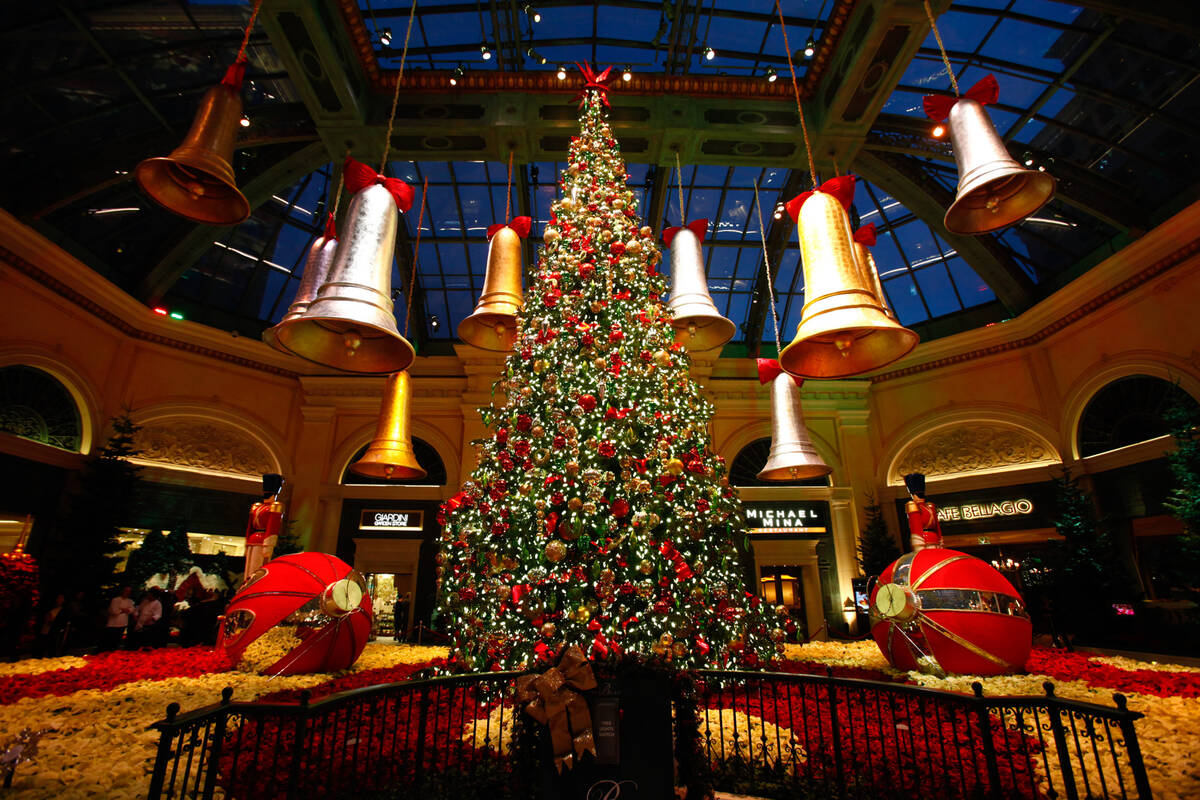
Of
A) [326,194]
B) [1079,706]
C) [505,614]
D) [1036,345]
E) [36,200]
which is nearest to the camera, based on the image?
[1079,706]

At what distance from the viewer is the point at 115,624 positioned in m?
9.88

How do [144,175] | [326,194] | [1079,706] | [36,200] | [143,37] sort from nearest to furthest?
1. [1079,706]
2. [144,175]
3. [143,37]
4. [36,200]
5. [326,194]

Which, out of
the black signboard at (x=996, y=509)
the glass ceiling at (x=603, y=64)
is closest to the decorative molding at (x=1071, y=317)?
the glass ceiling at (x=603, y=64)

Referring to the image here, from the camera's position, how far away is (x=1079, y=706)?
3658 mm

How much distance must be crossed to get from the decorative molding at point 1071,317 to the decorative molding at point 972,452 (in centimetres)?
190

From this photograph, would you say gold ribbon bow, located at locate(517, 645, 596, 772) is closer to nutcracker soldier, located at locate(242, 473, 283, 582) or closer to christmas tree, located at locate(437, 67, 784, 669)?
christmas tree, located at locate(437, 67, 784, 669)

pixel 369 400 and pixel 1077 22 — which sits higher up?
pixel 1077 22

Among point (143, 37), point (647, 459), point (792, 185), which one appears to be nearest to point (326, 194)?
point (143, 37)

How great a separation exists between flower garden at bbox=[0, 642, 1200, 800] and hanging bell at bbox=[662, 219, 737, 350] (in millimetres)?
3709

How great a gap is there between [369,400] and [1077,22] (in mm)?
18430

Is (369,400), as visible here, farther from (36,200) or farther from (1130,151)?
(1130,151)

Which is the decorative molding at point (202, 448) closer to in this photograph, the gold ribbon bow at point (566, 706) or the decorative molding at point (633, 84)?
the decorative molding at point (633, 84)

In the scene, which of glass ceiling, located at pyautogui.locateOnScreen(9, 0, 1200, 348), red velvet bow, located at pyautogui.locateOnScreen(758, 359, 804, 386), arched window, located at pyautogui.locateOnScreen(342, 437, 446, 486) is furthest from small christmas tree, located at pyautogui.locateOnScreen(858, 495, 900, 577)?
arched window, located at pyautogui.locateOnScreen(342, 437, 446, 486)

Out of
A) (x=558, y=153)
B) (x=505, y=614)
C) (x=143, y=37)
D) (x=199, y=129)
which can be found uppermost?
(x=143, y=37)
